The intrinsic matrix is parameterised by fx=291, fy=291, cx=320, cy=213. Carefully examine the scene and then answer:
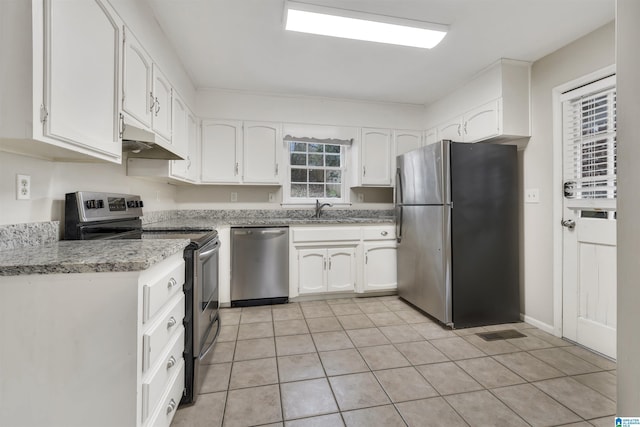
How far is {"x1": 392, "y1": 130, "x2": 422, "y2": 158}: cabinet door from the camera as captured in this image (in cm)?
368

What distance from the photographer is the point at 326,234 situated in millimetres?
3135

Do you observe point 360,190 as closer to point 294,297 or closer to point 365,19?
point 294,297

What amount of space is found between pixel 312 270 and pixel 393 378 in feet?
4.98

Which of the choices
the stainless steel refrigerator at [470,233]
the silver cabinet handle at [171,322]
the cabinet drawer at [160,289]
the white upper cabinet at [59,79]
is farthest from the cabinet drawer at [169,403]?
the stainless steel refrigerator at [470,233]

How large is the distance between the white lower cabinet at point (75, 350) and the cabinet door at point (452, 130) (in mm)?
3136

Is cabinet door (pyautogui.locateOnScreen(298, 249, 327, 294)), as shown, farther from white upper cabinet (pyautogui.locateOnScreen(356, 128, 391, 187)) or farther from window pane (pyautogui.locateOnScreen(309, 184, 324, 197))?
white upper cabinet (pyautogui.locateOnScreen(356, 128, 391, 187))

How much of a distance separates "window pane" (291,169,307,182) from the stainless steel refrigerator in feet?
5.07

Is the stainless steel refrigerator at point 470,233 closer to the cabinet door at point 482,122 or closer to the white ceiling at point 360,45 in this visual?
the cabinet door at point 482,122

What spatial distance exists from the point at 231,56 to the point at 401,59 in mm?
1489

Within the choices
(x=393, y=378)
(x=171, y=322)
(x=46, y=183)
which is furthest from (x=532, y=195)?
(x=46, y=183)

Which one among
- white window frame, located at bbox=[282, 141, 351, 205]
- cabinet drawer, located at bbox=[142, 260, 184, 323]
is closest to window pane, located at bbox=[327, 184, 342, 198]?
white window frame, located at bbox=[282, 141, 351, 205]

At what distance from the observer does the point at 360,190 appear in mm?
3826

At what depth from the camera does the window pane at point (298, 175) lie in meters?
3.72

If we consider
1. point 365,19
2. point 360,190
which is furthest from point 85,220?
point 360,190
